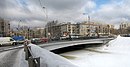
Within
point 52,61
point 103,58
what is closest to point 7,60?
point 52,61

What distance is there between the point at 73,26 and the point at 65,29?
8.31m

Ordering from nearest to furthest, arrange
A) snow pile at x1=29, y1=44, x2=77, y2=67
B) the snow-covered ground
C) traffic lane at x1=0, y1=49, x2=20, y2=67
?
snow pile at x1=29, y1=44, x2=77, y2=67 → traffic lane at x1=0, y1=49, x2=20, y2=67 → the snow-covered ground

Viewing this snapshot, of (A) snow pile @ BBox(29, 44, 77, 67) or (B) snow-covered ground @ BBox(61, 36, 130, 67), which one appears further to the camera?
(B) snow-covered ground @ BBox(61, 36, 130, 67)

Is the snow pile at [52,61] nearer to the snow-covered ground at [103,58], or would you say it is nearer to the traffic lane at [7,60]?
the traffic lane at [7,60]

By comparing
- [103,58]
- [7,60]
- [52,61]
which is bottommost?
[103,58]

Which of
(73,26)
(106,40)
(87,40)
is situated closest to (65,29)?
(73,26)

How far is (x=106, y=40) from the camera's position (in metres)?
87.8

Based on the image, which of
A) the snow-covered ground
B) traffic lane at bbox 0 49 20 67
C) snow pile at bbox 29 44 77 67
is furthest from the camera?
the snow-covered ground

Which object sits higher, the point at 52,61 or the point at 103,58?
the point at 52,61

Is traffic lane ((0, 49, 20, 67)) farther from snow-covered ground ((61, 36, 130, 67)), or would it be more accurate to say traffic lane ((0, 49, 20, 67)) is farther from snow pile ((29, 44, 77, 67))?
snow-covered ground ((61, 36, 130, 67))

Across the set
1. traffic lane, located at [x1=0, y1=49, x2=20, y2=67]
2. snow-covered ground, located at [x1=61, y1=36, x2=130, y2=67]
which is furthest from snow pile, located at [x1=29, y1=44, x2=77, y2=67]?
snow-covered ground, located at [x1=61, y1=36, x2=130, y2=67]

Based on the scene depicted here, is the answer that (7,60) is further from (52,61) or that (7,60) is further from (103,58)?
(103,58)

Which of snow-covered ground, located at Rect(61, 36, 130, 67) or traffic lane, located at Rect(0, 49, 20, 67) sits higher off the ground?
traffic lane, located at Rect(0, 49, 20, 67)

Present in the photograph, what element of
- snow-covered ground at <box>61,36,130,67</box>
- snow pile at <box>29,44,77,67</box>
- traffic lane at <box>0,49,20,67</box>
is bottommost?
snow-covered ground at <box>61,36,130,67</box>
